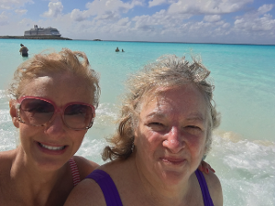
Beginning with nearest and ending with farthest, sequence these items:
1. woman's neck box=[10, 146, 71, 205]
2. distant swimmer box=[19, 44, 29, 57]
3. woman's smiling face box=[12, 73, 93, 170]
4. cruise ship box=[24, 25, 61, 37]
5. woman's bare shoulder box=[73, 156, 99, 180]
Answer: woman's smiling face box=[12, 73, 93, 170], woman's neck box=[10, 146, 71, 205], woman's bare shoulder box=[73, 156, 99, 180], distant swimmer box=[19, 44, 29, 57], cruise ship box=[24, 25, 61, 37]

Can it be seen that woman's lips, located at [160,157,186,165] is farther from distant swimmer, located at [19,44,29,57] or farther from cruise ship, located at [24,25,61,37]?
cruise ship, located at [24,25,61,37]

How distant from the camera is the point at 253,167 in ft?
14.4

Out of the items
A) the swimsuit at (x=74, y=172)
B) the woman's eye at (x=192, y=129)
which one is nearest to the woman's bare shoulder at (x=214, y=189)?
the woman's eye at (x=192, y=129)

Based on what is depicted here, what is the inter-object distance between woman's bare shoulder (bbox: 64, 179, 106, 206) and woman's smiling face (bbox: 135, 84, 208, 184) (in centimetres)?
36

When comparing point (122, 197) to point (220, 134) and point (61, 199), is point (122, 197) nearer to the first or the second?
point (61, 199)

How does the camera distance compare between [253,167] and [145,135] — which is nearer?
[145,135]

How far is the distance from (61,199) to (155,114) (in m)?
1.02

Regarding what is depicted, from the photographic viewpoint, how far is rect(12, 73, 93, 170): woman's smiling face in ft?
4.64

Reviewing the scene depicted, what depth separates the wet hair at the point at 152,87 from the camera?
162 cm

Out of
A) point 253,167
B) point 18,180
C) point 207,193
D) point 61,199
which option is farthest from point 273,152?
point 18,180

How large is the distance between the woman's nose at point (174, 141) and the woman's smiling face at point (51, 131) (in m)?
0.61

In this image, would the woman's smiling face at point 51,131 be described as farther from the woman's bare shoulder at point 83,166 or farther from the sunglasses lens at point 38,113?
the woman's bare shoulder at point 83,166

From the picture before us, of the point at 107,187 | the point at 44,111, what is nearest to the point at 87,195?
the point at 107,187

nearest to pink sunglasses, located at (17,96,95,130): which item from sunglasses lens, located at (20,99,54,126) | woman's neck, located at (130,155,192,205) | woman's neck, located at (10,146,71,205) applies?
sunglasses lens, located at (20,99,54,126)
